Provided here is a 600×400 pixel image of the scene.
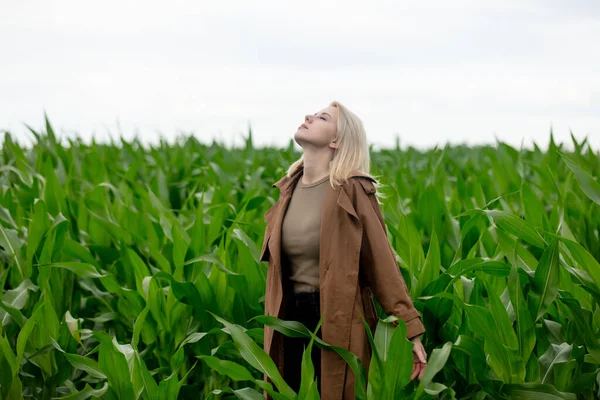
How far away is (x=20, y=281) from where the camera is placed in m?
3.21

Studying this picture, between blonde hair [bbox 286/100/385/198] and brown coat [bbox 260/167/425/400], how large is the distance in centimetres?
2

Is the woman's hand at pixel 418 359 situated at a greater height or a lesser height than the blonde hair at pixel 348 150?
lesser

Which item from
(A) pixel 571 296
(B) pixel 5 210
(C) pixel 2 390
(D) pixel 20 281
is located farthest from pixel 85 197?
(A) pixel 571 296

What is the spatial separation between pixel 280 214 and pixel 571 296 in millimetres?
1106

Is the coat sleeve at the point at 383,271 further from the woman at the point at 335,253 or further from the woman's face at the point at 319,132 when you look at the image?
the woman's face at the point at 319,132

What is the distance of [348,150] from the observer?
2.02 meters

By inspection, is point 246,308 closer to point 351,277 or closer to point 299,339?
point 299,339

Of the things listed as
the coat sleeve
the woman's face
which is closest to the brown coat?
the coat sleeve

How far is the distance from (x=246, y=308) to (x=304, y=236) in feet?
2.43

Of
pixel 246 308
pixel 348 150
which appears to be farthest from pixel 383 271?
pixel 246 308

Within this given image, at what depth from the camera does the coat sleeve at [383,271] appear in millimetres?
1966

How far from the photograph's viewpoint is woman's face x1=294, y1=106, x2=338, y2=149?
2.00 m

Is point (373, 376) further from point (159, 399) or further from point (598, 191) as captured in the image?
point (598, 191)

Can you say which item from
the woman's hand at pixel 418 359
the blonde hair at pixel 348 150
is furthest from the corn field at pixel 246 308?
the blonde hair at pixel 348 150
